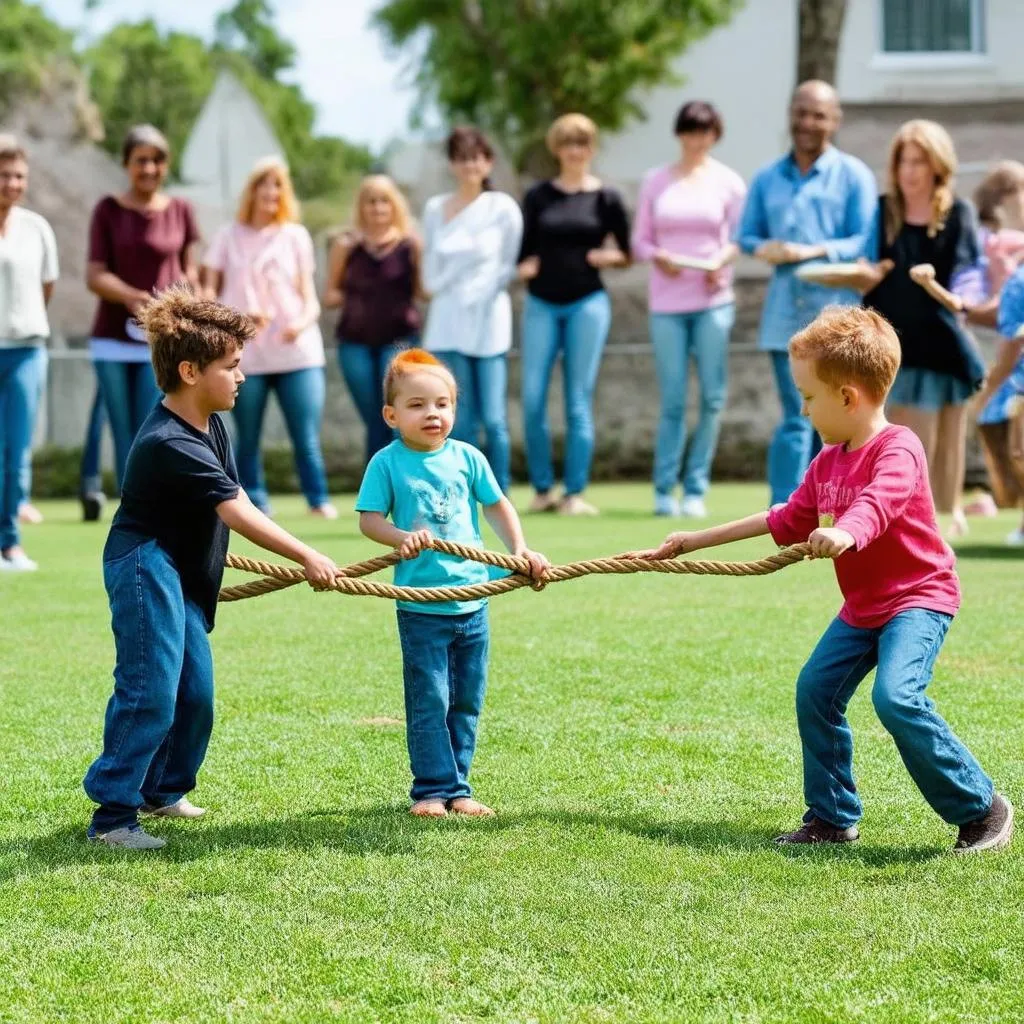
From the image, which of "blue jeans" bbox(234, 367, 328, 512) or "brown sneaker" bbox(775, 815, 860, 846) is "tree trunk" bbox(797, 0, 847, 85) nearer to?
"blue jeans" bbox(234, 367, 328, 512)

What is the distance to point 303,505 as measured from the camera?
44.9 feet

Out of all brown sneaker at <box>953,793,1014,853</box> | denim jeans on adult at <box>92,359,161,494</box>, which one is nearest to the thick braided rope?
brown sneaker at <box>953,793,1014,853</box>

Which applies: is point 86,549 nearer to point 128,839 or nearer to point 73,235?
point 128,839

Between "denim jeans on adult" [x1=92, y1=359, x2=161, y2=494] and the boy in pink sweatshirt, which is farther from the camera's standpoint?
"denim jeans on adult" [x1=92, y1=359, x2=161, y2=494]

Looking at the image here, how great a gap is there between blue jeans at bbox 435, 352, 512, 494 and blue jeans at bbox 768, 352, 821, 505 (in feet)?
5.68

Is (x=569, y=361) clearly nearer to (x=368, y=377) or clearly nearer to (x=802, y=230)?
(x=368, y=377)

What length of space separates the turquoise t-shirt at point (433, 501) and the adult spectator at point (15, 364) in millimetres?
4718

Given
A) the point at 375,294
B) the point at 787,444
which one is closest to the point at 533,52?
the point at 375,294

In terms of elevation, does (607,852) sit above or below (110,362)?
below

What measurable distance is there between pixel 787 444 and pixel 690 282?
1389 millimetres

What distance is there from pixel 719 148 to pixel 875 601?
81.6 feet

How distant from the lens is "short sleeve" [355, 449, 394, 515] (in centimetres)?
463

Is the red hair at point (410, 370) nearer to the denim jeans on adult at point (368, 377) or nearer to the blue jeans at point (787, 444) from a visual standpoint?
the blue jeans at point (787, 444)

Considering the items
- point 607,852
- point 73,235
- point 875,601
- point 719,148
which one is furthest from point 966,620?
point 719,148
